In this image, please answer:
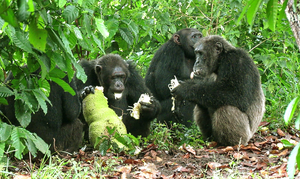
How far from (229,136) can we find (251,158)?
88 centimetres

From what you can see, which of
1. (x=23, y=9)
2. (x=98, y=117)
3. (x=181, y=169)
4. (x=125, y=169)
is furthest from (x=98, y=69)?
(x=23, y=9)

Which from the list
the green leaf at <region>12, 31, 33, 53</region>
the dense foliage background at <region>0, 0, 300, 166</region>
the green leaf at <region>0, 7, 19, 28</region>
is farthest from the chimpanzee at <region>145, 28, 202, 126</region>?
the green leaf at <region>0, 7, 19, 28</region>

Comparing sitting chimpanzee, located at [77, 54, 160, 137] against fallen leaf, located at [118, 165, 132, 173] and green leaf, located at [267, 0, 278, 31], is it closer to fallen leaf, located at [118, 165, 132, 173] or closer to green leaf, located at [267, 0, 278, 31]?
fallen leaf, located at [118, 165, 132, 173]

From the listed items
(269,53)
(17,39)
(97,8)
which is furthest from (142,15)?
(17,39)

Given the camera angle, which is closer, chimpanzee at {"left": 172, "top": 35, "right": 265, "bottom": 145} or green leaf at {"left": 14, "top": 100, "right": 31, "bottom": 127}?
green leaf at {"left": 14, "top": 100, "right": 31, "bottom": 127}

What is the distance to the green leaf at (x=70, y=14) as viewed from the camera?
3453mm

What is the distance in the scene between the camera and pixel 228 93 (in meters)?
5.93

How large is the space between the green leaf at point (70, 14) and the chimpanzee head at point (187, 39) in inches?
189

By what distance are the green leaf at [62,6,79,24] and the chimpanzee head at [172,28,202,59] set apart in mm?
4806

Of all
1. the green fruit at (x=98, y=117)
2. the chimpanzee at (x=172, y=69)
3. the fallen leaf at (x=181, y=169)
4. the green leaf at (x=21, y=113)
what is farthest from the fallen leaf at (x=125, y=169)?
the chimpanzee at (x=172, y=69)

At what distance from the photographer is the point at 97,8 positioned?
743 cm

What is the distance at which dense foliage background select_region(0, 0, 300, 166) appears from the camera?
138 inches

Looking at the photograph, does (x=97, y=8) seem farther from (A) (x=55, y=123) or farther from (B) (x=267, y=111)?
(B) (x=267, y=111)

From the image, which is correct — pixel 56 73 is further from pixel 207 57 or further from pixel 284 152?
pixel 284 152
